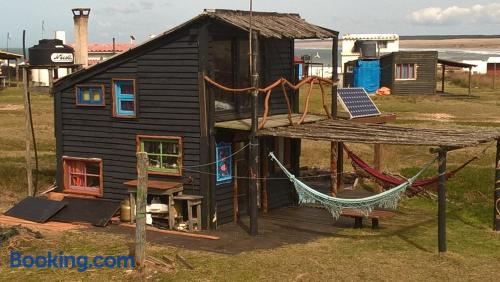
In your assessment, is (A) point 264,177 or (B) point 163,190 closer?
(B) point 163,190

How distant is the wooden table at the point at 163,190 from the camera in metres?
16.5

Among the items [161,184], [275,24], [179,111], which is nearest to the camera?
[161,184]

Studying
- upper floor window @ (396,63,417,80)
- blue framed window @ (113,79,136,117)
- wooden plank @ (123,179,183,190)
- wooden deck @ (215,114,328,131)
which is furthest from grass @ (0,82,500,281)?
upper floor window @ (396,63,417,80)

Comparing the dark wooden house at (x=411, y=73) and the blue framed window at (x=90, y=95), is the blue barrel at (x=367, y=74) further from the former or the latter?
the blue framed window at (x=90, y=95)

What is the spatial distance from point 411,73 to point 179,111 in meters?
39.4

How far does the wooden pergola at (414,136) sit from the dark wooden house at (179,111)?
1.56 m

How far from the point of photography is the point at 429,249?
14.5 metres

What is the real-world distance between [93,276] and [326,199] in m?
5.23

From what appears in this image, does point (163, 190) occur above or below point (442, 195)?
below

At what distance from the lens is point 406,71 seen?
5344 cm

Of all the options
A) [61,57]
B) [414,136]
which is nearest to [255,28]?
[414,136]

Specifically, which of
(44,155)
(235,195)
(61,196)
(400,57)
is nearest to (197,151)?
(235,195)

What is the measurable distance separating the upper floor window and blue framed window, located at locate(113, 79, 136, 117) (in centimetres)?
3858

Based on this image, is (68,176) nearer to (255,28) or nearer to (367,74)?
(255,28)
